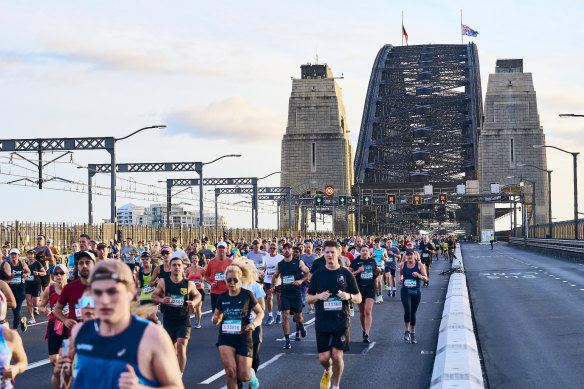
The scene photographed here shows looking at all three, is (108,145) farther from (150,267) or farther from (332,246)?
(332,246)

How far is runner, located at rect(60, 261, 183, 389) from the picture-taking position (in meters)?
4.27

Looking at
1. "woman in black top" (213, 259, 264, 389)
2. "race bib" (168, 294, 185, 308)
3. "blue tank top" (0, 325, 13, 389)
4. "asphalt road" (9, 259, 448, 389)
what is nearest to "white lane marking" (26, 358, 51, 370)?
"asphalt road" (9, 259, 448, 389)

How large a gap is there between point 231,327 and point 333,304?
1.54m

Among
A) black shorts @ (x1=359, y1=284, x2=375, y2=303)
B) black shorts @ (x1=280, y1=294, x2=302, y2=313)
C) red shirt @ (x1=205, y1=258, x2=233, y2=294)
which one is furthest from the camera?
black shorts @ (x1=359, y1=284, x2=375, y2=303)

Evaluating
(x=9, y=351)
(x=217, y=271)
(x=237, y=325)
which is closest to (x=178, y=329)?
(x=237, y=325)

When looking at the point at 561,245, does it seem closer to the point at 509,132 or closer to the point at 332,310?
the point at 332,310

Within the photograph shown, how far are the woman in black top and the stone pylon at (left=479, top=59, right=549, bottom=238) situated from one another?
12206 centimetres

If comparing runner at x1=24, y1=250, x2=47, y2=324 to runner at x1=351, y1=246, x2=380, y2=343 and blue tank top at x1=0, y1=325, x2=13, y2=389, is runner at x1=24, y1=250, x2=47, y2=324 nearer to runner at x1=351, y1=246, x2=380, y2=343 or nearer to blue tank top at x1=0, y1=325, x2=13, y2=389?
runner at x1=351, y1=246, x2=380, y2=343

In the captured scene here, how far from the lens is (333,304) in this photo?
10.6 meters

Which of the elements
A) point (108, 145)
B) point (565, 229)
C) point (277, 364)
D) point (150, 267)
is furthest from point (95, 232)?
point (565, 229)

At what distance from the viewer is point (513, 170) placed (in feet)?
431

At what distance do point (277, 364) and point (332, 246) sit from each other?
3458 mm

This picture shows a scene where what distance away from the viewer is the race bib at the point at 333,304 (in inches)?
418

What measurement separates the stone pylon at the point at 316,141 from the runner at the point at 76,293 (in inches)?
4703
